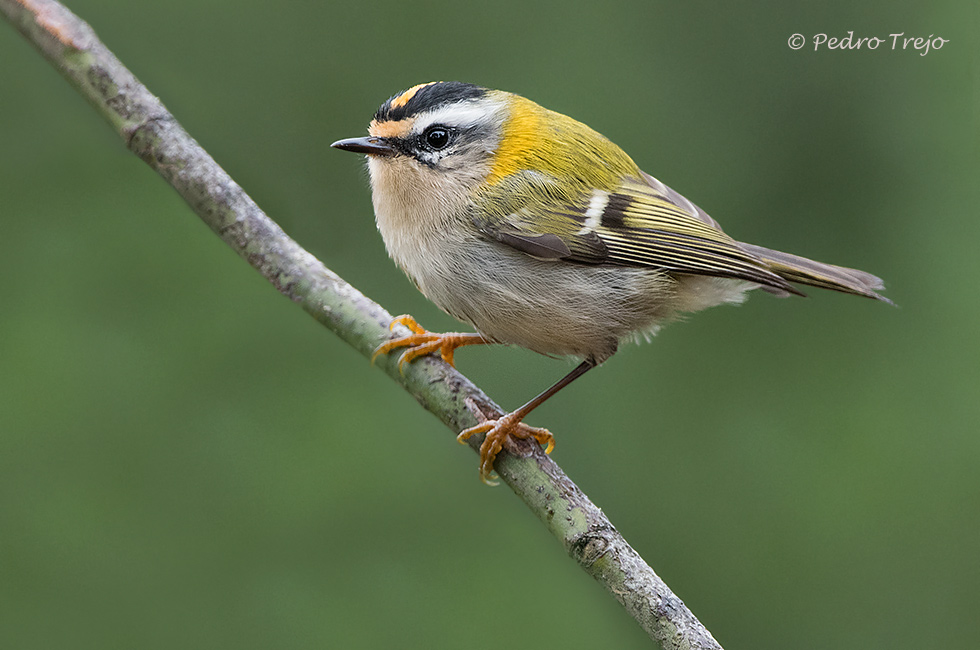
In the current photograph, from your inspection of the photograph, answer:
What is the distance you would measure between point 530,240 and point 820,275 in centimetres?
84

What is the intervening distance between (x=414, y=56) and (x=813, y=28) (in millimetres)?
1801

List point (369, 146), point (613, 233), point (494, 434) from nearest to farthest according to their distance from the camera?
point (494, 434) → point (369, 146) → point (613, 233)

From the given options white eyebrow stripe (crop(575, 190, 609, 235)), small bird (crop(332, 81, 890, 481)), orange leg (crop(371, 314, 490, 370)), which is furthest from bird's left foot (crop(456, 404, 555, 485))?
white eyebrow stripe (crop(575, 190, 609, 235))

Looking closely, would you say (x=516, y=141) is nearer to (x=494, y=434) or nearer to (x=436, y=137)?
(x=436, y=137)

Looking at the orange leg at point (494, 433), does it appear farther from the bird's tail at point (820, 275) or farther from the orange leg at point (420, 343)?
the bird's tail at point (820, 275)

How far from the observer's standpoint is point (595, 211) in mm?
3000

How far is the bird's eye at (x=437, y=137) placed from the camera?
2924mm

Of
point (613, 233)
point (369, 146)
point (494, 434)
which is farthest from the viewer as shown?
point (613, 233)

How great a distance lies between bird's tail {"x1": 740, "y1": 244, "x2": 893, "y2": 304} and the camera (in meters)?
2.84

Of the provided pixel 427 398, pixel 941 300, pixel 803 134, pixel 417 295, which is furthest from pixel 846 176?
pixel 427 398

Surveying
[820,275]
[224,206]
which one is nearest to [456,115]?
[224,206]

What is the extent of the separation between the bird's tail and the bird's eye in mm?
983

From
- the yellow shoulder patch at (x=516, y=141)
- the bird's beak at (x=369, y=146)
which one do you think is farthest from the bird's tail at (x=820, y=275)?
the bird's beak at (x=369, y=146)

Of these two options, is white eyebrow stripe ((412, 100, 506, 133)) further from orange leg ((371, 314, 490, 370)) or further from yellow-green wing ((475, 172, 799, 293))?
orange leg ((371, 314, 490, 370))
